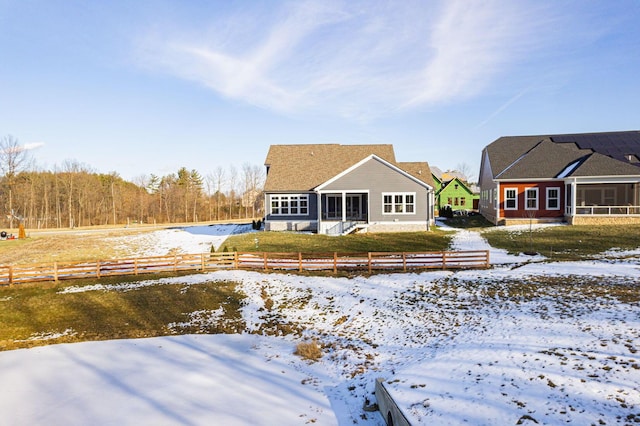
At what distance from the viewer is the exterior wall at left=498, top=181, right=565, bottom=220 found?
31.1 metres

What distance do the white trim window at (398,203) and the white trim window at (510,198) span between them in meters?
8.87

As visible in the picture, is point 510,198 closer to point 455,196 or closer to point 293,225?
point 293,225

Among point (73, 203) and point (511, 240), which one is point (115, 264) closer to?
point (511, 240)

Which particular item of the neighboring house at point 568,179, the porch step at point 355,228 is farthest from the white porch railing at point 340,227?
the neighboring house at point 568,179

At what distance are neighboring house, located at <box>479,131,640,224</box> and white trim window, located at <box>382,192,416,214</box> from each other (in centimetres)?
835

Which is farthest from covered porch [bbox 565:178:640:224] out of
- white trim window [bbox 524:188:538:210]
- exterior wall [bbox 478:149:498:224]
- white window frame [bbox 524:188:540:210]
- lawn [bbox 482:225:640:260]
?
exterior wall [bbox 478:149:498:224]

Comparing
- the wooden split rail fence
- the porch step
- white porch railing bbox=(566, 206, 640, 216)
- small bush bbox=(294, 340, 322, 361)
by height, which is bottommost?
small bush bbox=(294, 340, 322, 361)

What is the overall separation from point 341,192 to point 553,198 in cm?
1880

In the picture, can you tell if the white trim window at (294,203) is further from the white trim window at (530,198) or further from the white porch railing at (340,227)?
the white trim window at (530,198)

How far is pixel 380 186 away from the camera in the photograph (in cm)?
3091

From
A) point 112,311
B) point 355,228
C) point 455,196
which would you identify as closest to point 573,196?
point 355,228

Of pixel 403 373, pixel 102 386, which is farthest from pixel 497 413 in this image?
pixel 102 386

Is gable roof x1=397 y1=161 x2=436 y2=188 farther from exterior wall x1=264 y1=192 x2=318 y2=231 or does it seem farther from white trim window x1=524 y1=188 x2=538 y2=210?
exterior wall x1=264 y1=192 x2=318 y2=231

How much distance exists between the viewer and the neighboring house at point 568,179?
94.9 feet
